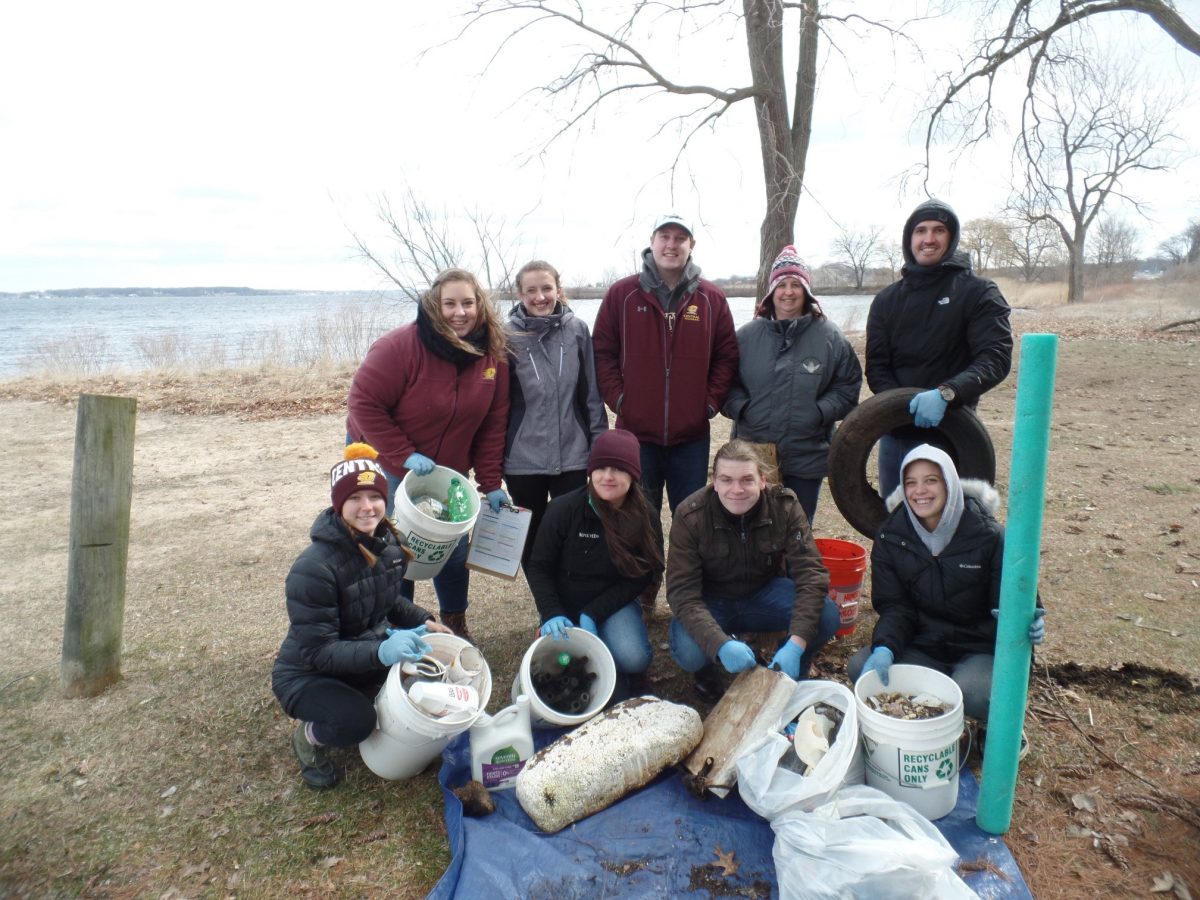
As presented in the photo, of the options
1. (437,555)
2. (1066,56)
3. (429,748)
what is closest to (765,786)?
(429,748)

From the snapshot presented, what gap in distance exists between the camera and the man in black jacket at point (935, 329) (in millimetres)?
3486

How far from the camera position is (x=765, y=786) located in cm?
245

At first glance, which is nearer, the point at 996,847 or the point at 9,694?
the point at 996,847

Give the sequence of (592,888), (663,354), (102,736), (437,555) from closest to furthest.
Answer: (592,888), (102,736), (437,555), (663,354)

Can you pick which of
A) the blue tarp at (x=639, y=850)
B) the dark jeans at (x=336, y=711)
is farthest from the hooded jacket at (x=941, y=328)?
the dark jeans at (x=336, y=711)

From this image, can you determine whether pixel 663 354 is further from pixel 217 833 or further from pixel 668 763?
pixel 217 833

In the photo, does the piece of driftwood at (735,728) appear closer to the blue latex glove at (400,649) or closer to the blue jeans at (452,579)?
the blue latex glove at (400,649)

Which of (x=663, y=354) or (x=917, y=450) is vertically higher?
(x=663, y=354)

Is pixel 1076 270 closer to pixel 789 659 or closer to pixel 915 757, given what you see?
pixel 789 659

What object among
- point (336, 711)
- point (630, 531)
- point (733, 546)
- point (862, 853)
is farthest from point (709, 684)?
point (336, 711)

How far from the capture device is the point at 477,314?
Result: 3525mm

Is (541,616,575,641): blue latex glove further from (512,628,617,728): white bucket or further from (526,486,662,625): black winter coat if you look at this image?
(526,486,662,625): black winter coat

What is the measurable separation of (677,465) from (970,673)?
5.77 feet

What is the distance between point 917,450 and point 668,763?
5.18 feet
